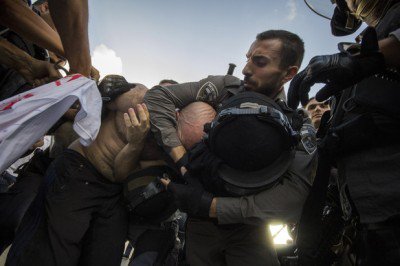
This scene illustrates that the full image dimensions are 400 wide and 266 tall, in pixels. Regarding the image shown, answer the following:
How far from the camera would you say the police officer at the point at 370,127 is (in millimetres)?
1186

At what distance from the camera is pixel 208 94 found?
2.05 meters

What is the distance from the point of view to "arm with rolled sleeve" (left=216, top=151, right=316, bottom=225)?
1.66 meters

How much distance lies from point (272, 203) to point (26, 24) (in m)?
1.83

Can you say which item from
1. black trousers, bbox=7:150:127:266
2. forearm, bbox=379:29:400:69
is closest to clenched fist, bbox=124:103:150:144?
black trousers, bbox=7:150:127:266

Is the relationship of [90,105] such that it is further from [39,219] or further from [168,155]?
[39,219]

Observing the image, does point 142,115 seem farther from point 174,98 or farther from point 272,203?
point 272,203

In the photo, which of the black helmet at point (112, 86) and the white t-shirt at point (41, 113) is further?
the black helmet at point (112, 86)

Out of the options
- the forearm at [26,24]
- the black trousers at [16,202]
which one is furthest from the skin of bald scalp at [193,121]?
the black trousers at [16,202]

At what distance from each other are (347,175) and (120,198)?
1814 millimetres

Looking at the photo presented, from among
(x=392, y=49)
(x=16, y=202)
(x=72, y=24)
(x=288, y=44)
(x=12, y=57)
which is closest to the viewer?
(x=392, y=49)

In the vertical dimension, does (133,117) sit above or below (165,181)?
above

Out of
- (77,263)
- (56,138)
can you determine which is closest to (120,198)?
(77,263)

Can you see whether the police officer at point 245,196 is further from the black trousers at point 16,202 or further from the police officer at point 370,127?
the black trousers at point 16,202

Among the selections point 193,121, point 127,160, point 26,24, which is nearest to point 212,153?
point 193,121
